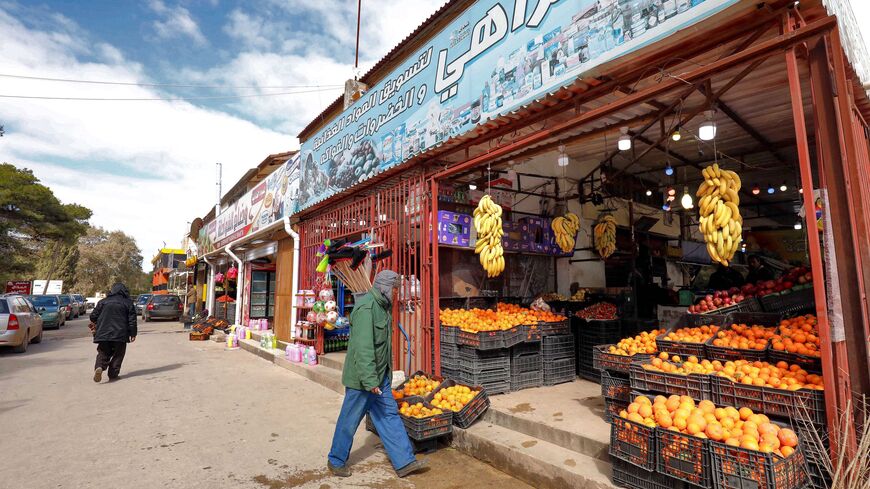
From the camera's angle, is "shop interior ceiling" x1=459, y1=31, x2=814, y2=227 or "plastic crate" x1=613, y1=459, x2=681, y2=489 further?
"shop interior ceiling" x1=459, y1=31, x2=814, y2=227

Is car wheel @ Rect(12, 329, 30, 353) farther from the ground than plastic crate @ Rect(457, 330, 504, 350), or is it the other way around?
plastic crate @ Rect(457, 330, 504, 350)

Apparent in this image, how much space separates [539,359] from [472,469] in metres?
2.32

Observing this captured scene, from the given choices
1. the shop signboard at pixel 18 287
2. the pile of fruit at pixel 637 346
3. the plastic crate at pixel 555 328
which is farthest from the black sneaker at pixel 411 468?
the shop signboard at pixel 18 287

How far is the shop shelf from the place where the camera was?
2973mm

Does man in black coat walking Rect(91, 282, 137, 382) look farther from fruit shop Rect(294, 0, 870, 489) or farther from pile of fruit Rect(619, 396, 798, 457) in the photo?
pile of fruit Rect(619, 396, 798, 457)

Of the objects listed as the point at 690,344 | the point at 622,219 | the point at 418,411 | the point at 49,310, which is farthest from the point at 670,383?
the point at 49,310

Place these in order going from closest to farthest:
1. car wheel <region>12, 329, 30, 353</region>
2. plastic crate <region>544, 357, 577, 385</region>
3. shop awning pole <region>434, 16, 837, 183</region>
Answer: shop awning pole <region>434, 16, 837, 183</region> < plastic crate <region>544, 357, 577, 385</region> < car wheel <region>12, 329, 30, 353</region>

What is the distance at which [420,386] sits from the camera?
5934 millimetres

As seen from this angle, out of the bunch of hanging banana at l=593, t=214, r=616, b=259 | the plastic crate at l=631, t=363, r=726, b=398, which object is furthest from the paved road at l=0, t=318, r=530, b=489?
the bunch of hanging banana at l=593, t=214, r=616, b=259

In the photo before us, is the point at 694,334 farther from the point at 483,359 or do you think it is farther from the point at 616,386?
the point at 483,359

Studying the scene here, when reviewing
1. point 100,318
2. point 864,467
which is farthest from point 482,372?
point 100,318

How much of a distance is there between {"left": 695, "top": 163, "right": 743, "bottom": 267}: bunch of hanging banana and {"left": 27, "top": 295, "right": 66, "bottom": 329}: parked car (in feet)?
A: 89.7

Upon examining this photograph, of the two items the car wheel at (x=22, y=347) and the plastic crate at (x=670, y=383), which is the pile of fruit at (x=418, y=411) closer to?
the plastic crate at (x=670, y=383)

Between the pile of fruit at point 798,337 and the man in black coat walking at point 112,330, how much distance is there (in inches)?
423
